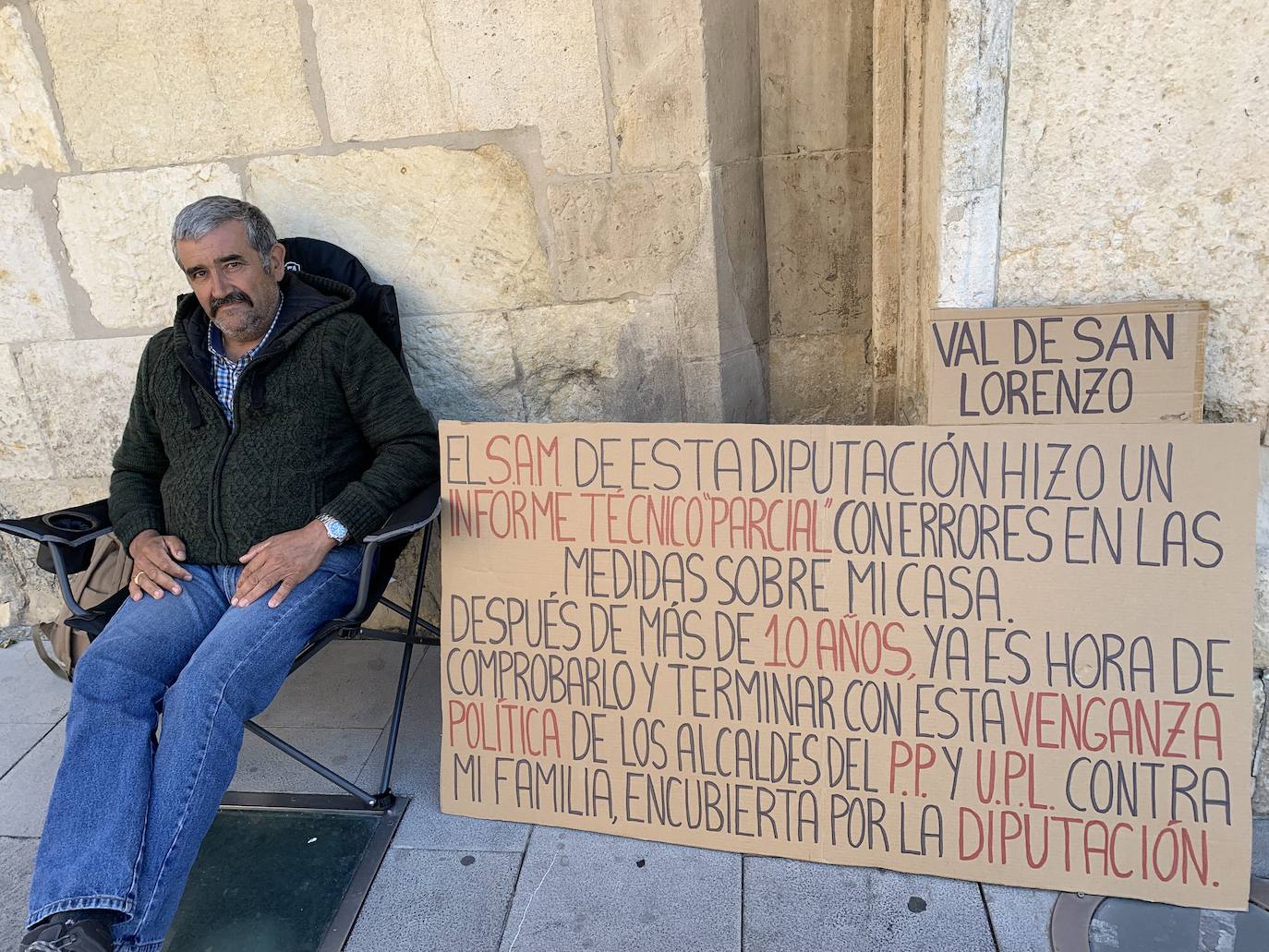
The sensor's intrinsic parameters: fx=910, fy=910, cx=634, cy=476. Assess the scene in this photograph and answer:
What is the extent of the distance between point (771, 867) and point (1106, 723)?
0.80 m

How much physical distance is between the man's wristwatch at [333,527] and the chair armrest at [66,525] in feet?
2.20

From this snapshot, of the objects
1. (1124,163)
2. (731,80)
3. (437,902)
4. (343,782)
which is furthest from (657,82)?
(437,902)

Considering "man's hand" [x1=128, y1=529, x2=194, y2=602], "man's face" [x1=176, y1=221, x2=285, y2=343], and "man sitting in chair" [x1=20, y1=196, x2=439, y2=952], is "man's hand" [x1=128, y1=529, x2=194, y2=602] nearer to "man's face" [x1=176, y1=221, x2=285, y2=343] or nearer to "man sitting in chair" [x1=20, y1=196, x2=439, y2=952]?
"man sitting in chair" [x1=20, y1=196, x2=439, y2=952]

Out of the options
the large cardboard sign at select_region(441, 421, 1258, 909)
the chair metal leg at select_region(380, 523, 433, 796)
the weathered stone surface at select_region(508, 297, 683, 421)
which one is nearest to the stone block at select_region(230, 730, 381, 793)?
the chair metal leg at select_region(380, 523, 433, 796)

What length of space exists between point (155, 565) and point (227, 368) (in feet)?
1.84

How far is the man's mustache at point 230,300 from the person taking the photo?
238 cm

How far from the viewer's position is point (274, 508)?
239 cm

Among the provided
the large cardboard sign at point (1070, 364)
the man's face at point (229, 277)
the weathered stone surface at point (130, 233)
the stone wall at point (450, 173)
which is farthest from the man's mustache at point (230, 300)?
the large cardboard sign at point (1070, 364)

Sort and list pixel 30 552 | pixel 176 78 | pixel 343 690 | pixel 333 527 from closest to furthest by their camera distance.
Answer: pixel 333 527, pixel 176 78, pixel 343 690, pixel 30 552

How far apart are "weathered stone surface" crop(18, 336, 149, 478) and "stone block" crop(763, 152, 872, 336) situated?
6.92ft

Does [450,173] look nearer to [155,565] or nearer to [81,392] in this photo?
[155,565]

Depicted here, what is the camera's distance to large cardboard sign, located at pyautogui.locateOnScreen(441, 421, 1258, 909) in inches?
75.0

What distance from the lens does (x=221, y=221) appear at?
2.38 meters

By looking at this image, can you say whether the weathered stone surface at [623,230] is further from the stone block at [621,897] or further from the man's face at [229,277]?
the stone block at [621,897]
